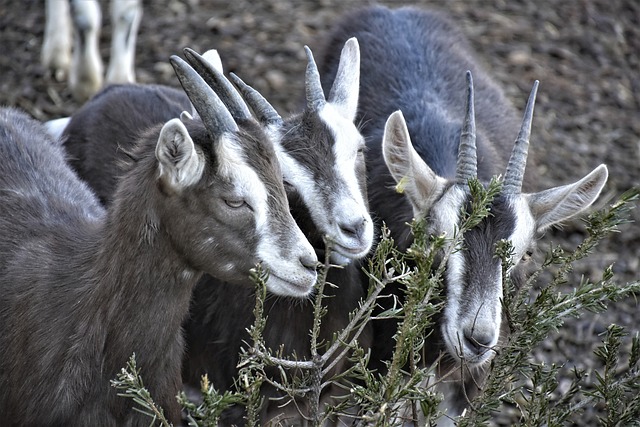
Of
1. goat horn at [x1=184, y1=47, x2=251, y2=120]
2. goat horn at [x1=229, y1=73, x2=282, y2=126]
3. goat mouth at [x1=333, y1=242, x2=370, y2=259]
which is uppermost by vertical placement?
goat horn at [x1=184, y1=47, x2=251, y2=120]

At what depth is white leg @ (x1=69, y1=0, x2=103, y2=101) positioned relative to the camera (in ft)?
28.1

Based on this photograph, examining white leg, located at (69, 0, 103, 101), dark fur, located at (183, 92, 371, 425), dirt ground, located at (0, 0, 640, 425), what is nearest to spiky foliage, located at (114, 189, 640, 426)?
dark fur, located at (183, 92, 371, 425)

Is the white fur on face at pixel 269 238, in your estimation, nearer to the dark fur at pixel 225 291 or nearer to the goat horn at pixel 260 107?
the dark fur at pixel 225 291

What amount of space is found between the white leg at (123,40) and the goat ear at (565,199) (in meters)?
4.45

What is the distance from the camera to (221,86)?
187 inches

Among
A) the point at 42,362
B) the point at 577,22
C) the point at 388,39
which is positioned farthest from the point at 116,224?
the point at 577,22

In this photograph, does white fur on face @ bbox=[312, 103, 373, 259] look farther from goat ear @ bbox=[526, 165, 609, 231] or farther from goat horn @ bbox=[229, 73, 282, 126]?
goat ear @ bbox=[526, 165, 609, 231]

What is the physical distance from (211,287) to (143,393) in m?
2.07

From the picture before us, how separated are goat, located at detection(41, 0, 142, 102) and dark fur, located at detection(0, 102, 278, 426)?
12.9 ft

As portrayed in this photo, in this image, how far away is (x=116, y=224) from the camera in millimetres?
4613

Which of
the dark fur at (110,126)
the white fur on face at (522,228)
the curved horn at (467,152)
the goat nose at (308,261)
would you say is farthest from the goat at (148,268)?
the dark fur at (110,126)

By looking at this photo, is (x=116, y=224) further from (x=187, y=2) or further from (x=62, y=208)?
(x=187, y=2)

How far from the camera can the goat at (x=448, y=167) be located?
16.1 feet

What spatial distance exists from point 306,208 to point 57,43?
498 centimetres
